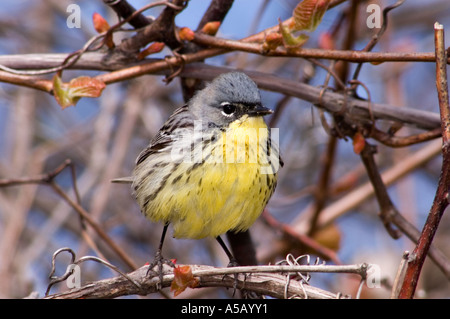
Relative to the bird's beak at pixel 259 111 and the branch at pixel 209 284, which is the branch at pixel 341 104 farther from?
the branch at pixel 209 284

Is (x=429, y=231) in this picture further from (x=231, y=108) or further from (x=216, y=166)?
(x=231, y=108)

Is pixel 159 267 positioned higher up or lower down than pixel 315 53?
lower down

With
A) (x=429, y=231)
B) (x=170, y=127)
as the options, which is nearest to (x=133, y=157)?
(x=170, y=127)

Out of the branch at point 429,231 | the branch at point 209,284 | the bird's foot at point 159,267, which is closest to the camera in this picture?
the branch at point 429,231

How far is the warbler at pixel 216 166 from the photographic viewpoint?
2.90 meters

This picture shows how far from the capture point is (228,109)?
3129 mm

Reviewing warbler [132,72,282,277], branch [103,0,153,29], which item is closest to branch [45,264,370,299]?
warbler [132,72,282,277]

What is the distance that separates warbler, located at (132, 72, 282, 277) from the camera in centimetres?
290

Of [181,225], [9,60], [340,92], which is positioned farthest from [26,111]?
[340,92]

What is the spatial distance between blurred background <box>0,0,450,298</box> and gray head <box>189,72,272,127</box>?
946mm

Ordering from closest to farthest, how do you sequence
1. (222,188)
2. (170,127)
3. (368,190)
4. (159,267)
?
(159,267), (222,188), (170,127), (368,190)

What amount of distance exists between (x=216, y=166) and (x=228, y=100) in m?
0.41

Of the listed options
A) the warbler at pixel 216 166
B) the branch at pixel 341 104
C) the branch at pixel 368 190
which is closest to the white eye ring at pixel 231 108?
the warbler at pixel 216 166
